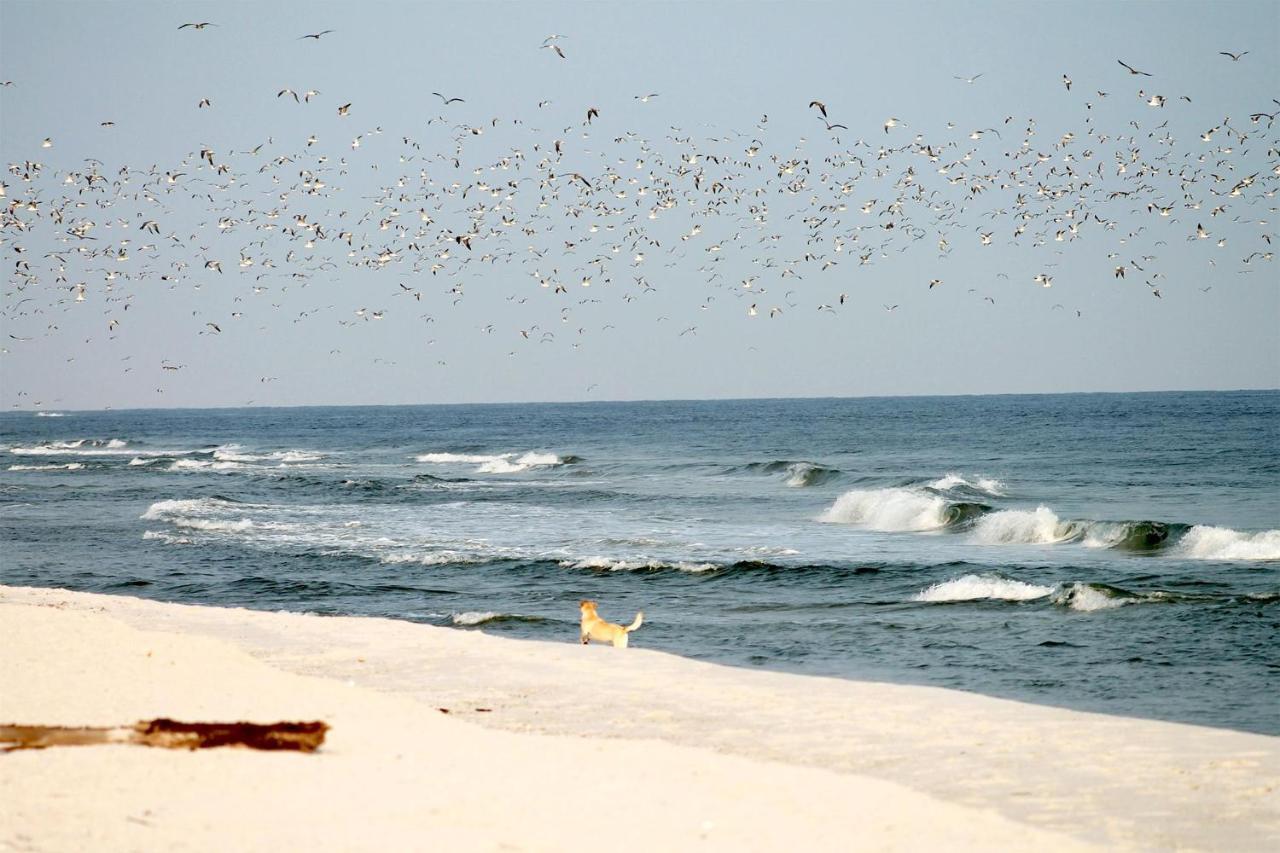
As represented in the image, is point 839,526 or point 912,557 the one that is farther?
point 839,526

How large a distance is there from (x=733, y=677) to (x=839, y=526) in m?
23.8

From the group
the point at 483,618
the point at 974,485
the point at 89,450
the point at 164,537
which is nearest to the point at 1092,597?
the point at 483,618

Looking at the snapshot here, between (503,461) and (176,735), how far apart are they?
67.1 m

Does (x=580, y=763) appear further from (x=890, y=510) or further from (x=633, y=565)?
(x=890, y=510)

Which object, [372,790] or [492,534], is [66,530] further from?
[372,790]

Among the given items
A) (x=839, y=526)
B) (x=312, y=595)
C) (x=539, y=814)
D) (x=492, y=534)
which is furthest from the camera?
(x=839, y=526)

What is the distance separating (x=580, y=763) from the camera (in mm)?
9766

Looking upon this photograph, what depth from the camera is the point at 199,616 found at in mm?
20422

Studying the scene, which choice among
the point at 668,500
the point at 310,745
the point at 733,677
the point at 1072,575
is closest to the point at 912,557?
the point at 1072,575

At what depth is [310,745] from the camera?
30.8 feet

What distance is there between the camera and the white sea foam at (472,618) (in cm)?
2139

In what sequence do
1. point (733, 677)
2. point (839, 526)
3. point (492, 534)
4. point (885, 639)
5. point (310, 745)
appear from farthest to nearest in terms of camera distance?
point (839, 526), point (492, 534), point (885, 639), point (733, 677), point (310, 745)

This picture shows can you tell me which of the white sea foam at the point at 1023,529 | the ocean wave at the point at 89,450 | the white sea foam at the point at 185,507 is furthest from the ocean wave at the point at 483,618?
the ocean wave at the point at 89,450

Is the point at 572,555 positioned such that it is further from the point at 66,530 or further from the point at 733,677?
the point at 66,530
